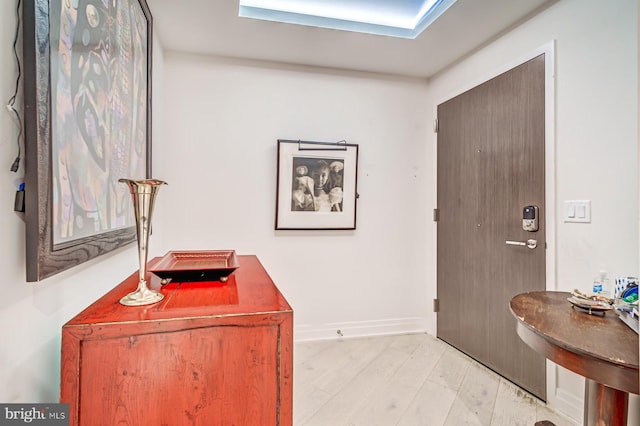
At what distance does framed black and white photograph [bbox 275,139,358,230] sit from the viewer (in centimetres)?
280

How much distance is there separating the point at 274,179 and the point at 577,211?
211cm

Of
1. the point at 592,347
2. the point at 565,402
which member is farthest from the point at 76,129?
the point at 565,402

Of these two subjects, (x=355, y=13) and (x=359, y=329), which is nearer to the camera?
(x=355, y=13)

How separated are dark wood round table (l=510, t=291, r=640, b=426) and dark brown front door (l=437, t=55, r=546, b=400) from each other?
0.73 m

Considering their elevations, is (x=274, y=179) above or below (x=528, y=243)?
above

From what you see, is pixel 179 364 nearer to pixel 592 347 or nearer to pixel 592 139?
pixel 592 347

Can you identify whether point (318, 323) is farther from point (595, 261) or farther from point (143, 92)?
point (143, 92)

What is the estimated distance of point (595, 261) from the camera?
1.73 m

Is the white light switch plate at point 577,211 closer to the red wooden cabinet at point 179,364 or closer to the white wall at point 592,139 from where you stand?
the white wall at point 592,139

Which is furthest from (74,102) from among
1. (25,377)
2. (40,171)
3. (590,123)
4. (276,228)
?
(590,123)

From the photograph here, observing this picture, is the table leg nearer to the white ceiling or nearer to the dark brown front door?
the dark brown front door

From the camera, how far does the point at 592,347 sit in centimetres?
106

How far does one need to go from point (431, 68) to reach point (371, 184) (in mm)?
1166

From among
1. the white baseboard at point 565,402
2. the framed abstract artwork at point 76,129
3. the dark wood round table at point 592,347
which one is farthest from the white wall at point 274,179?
the dark wood round table at point 592,347
